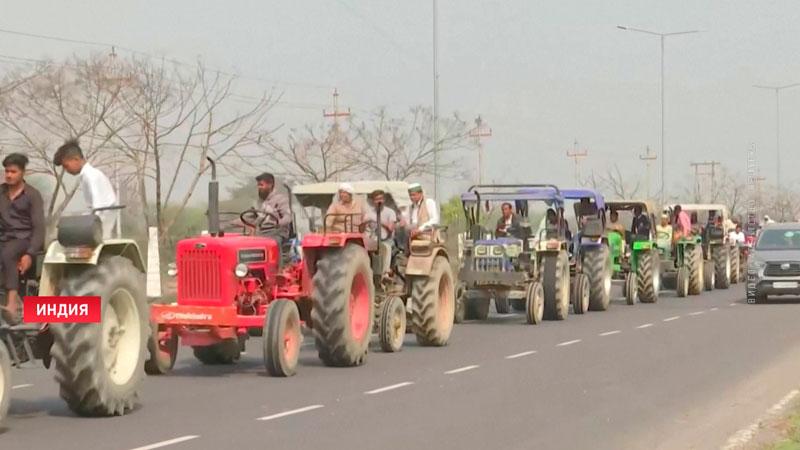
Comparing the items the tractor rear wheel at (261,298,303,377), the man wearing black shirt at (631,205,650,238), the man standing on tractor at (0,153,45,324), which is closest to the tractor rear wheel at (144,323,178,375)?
the tractor rear wheel at (261,298,303,377)

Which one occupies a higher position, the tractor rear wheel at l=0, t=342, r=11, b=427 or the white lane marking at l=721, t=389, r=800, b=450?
the tractor rear wheel at l=0, t=342, r=11, b=427

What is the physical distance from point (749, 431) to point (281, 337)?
19.3 ft

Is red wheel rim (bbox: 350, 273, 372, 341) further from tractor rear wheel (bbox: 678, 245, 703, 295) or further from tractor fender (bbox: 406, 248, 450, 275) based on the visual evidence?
tractor rear wheel (bbox: 678, 245, 703, 295)

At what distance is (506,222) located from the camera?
27.8 metres

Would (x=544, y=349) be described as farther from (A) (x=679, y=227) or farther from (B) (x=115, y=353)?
(A) (x=679, y=227)

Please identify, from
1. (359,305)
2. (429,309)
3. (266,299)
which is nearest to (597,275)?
(429,309)

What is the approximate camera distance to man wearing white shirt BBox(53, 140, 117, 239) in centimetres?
1306

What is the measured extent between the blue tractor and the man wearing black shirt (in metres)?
6.83

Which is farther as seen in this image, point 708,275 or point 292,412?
point 708,275

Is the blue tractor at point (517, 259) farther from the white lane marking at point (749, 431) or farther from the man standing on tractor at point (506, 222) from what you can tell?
the white lane marking at point (749, 431)
